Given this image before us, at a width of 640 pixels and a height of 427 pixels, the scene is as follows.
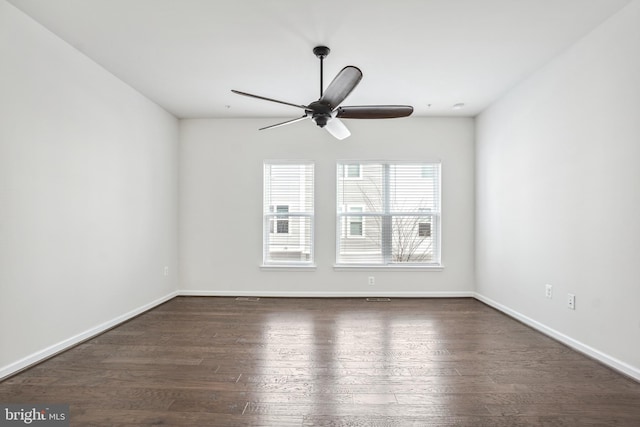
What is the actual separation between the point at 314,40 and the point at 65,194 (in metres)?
2.47

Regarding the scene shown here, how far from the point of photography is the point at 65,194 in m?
2.88

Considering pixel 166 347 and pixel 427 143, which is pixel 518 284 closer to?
pixel 427 143

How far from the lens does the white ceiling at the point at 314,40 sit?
2412 millimetres

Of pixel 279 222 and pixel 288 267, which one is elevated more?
pixel 279 222

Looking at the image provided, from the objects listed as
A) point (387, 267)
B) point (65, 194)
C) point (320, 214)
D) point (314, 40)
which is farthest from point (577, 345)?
point (65, 194)

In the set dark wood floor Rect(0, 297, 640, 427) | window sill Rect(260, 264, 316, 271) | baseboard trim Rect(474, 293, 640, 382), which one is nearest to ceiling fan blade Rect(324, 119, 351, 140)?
dark wood floor Rect(0, 297, 640, 427)

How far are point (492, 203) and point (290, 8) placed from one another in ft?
11.0

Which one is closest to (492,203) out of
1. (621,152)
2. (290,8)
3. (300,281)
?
(621,152)

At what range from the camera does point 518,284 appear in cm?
376

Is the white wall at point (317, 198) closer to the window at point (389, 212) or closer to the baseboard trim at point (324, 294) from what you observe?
the baseboard trim at point (324, 294)

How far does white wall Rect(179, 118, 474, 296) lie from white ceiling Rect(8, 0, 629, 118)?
91 centimetres

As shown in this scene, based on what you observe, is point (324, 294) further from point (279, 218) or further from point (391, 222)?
point (391, 222)

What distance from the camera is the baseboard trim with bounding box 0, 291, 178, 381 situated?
236 centimetres

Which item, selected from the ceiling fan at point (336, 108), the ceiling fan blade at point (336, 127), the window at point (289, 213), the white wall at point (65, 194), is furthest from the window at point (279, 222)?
the ceiling fan at point (336, 108)
